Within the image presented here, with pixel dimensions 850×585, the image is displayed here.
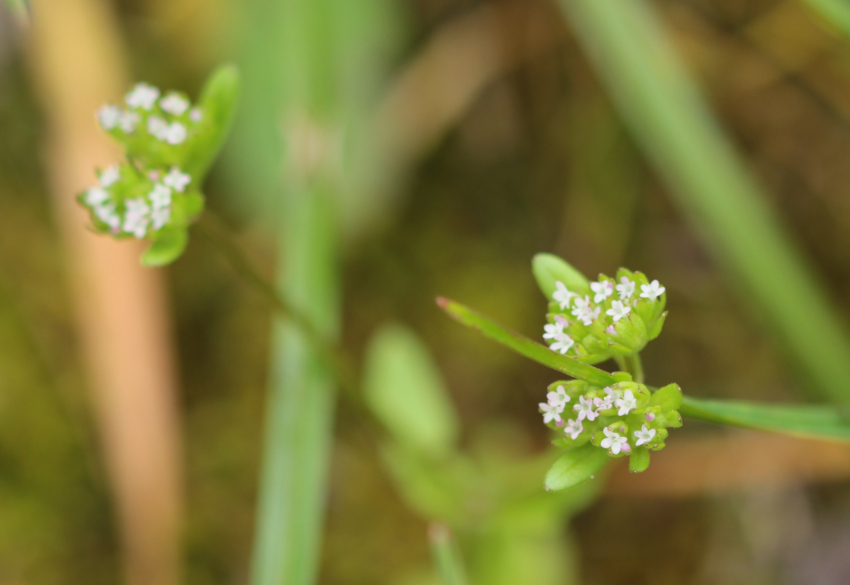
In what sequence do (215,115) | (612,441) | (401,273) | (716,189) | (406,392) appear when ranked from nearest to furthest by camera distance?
(612,441) → (215,115) → (716,189) → (406,392) → (401,273)

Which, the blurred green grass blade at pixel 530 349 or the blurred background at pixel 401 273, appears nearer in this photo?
the blurred green grass blade at pixel 530 349

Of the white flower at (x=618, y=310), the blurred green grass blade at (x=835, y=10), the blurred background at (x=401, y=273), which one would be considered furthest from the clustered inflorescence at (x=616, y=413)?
the blurred background at (x=401, y=273)

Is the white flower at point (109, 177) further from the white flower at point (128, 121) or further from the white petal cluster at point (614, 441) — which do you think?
the white petal cluster at point (614, 441)

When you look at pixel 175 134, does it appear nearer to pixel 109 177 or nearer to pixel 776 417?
pixel 109 177

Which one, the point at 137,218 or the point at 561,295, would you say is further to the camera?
the point at 137,218

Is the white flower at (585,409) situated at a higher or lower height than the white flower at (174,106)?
lower

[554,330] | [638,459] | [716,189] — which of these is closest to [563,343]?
[554,330]

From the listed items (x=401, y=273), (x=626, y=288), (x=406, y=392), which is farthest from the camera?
(x=401, y=273)
